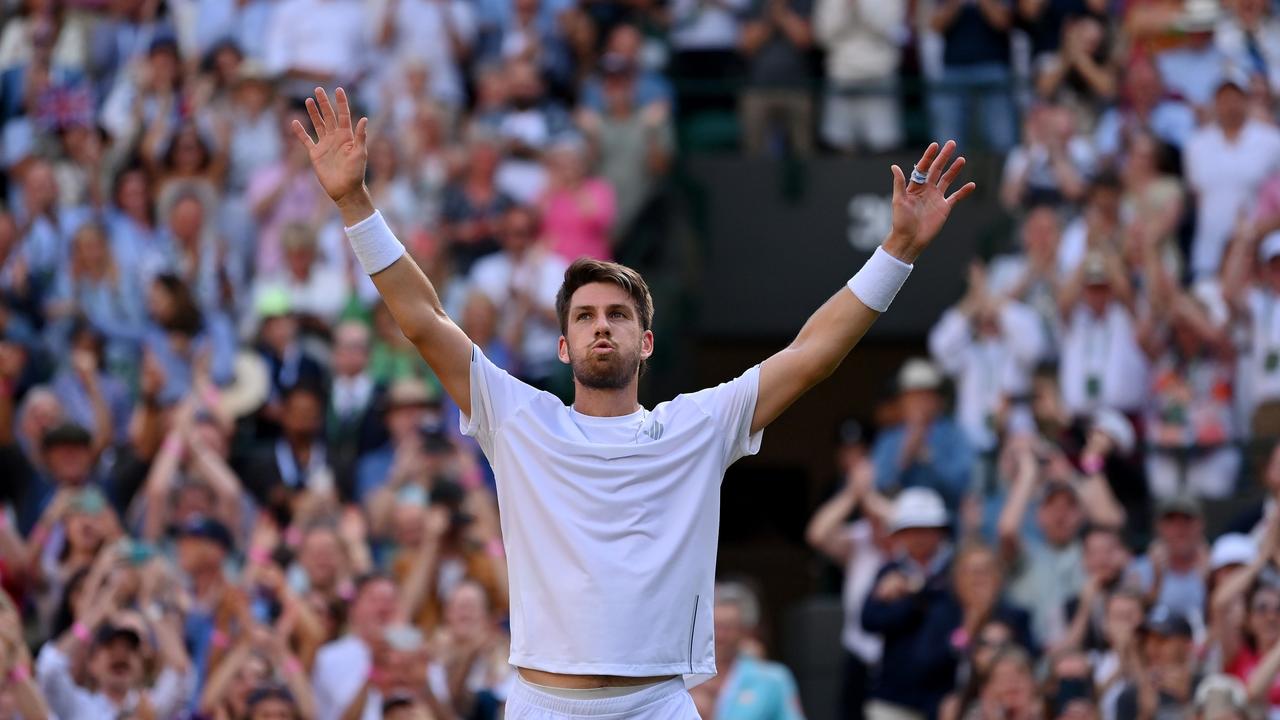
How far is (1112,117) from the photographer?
1406 cm

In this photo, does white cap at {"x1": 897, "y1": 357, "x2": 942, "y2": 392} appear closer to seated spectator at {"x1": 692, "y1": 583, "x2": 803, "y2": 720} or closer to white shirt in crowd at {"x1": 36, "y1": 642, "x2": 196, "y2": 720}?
seated spectator at {"x1": 692, "y1": 583, "x2": 803, "y2": 720}

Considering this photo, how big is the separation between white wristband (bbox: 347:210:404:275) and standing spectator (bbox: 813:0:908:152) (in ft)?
31.5

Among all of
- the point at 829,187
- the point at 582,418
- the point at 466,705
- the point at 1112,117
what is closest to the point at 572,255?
the point at 829,187

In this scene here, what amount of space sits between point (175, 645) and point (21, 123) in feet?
20.9

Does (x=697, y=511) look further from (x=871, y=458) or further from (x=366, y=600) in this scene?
(x=871, y=458)

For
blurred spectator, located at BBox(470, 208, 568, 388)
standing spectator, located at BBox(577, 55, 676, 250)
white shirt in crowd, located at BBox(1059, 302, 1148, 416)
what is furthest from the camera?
standing spectator, located at BBox(577, 55, 676, 250)

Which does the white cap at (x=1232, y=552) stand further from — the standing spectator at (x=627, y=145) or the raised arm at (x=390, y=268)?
the raised arm at (x=390, y=268)

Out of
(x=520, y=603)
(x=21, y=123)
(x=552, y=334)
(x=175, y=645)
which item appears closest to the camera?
(x=520, y=603)

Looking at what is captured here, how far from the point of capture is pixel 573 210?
1359cm

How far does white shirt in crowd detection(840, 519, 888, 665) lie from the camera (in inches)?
433

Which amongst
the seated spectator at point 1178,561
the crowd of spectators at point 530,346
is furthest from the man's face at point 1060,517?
the seated spectator at point 1178,561

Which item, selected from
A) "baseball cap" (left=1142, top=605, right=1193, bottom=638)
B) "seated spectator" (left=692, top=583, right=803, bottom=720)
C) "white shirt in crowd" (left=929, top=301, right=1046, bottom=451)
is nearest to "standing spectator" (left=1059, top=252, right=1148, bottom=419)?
"white shirt in crowd" (left=929, top=301, right=1046, bottom=451)

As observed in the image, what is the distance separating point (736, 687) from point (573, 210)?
4509mm

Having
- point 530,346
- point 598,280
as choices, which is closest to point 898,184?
point 598,280
